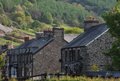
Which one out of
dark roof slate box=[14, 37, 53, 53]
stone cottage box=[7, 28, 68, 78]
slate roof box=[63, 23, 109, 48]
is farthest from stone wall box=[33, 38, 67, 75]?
slate roof box=[63, 23, 109, 48]

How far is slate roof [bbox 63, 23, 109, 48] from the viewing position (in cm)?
8862

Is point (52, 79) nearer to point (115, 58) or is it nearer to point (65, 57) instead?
Result: point (115, 58)

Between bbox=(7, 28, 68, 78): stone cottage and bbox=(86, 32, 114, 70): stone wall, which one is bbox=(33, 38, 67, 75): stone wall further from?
bbox=(86, 32, 114, 70): stone wall

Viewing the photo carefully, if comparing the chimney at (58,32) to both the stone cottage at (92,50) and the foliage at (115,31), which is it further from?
the foliage at (115,31)

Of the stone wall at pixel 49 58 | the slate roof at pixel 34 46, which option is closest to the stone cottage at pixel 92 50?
the stone wall at pixel 49 58

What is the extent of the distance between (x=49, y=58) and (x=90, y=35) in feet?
53.1

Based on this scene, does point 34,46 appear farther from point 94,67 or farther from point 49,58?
point 94,67

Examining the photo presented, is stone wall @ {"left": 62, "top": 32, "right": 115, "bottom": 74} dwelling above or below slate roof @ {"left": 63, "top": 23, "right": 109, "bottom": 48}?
below

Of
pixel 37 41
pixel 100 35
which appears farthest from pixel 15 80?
pixel 37 41

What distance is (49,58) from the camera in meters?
106

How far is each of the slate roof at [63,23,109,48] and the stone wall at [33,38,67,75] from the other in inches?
401

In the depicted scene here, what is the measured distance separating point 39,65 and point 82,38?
15533 millimetres

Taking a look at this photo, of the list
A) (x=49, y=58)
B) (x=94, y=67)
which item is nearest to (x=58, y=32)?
(x=49, y=58)

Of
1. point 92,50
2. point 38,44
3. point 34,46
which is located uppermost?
point 92,50
